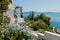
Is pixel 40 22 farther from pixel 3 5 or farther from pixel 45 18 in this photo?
pixel 45 18

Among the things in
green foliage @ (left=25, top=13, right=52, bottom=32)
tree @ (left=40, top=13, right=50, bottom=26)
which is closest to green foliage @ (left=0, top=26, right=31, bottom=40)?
green foliage @ (left=25, top=13, right=52, bottom=32)

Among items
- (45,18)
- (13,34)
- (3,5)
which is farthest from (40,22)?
(13,34)

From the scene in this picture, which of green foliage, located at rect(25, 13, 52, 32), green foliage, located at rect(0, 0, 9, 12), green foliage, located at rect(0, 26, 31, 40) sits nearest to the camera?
green foliage, located at rect(0, 26, 31, 40)

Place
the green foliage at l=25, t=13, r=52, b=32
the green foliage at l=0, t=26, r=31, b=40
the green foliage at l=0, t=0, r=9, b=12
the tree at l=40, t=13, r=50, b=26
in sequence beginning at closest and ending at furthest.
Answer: the green foliage at l=0, t=26, r=31, b=40 < the green foliage at l=25, t=13, r=52, b=32 < the green foliage at l=0, t=0, r=9, b=12 < the tree at l=40, t=13, r=50, b=26

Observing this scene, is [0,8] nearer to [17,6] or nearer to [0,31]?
[17,6]

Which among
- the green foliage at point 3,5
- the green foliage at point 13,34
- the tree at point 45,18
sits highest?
the green foliage at point 13,34

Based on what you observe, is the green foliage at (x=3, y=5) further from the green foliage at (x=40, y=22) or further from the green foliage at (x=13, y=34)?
the green foliage at (x=13, y=34)

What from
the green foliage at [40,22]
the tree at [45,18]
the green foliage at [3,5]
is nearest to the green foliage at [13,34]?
the green foliage at [40,22]

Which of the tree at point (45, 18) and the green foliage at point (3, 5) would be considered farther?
the tree at point (45, 18)

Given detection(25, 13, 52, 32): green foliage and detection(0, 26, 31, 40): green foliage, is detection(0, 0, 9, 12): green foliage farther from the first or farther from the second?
detection(0, 26, 31, 40): green foliage

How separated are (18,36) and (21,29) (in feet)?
0.91

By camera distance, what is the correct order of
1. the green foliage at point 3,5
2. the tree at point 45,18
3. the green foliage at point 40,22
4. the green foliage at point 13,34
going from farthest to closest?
1. the tree at point 45,18
2. the green foliage at point 3,5
3. the green foliage at point 40,22
4. the green foliage at point 13,34

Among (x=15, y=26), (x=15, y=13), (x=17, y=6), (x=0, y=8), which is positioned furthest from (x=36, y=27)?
(x=15, y=26)

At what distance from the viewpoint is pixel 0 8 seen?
23.4 m
